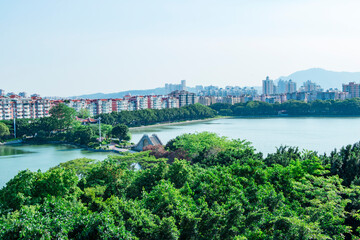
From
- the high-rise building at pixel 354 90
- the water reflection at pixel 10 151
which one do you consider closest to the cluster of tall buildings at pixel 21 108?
the water reflection at pixel 10 151

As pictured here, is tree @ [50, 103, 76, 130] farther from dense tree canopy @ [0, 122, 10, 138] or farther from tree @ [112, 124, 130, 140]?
tree @ [112, 124, 130, 140]

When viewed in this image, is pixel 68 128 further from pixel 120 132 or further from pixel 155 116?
pixel 155 116

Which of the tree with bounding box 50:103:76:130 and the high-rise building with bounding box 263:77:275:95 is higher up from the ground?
the high-rise building with bounding box 263:77:275:95

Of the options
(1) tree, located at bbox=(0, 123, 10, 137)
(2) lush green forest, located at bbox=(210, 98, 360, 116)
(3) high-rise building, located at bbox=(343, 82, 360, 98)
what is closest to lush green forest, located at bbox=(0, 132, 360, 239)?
(1) tree, located at bbox=(0, 123, 10, 137)

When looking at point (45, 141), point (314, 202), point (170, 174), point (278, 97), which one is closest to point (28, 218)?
point (170, 174)

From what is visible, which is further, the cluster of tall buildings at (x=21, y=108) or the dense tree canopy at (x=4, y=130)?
the cluster of tall buildings at (x=21, y=108)

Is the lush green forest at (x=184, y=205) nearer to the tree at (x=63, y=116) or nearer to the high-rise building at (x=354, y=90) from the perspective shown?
Answer: the tree at (x=63, y=116)

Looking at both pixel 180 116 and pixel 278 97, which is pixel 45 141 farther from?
pixel 278 97
